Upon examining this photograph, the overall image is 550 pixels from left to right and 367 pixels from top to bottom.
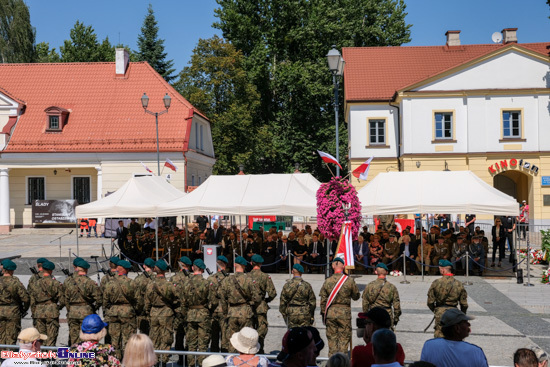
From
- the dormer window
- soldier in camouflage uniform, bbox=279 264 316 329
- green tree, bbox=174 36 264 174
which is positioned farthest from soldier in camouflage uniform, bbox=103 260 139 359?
green tree, bbox=174 36 264 174

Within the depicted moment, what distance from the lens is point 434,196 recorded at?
65.1 ft

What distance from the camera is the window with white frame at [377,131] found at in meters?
40.5

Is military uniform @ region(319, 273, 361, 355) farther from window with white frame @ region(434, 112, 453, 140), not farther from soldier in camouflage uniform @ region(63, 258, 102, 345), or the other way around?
window with white frame @ region(434, 112, 453, 140)

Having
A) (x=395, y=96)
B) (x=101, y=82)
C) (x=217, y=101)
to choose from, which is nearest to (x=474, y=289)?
(x=395, y=96)

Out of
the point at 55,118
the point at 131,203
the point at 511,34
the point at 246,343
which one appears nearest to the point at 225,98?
the point at 55,118

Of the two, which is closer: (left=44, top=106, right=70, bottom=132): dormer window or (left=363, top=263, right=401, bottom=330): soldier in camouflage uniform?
(left=363, top=263, right=401, bottom=330): soldier in camouflage uniform

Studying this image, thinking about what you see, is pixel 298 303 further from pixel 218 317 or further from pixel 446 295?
pixel 446 295

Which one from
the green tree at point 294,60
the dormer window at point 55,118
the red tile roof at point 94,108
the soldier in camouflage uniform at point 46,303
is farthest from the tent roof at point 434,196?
the green tree at point 294,60

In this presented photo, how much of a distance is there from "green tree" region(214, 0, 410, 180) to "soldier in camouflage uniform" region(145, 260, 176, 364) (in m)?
41.1

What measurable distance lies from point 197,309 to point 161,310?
607 millimetres

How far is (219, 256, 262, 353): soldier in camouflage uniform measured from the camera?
10.1m

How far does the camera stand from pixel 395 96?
3947cm

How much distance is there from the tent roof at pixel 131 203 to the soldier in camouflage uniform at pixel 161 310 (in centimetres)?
1049

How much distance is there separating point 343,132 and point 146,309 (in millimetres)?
42417
